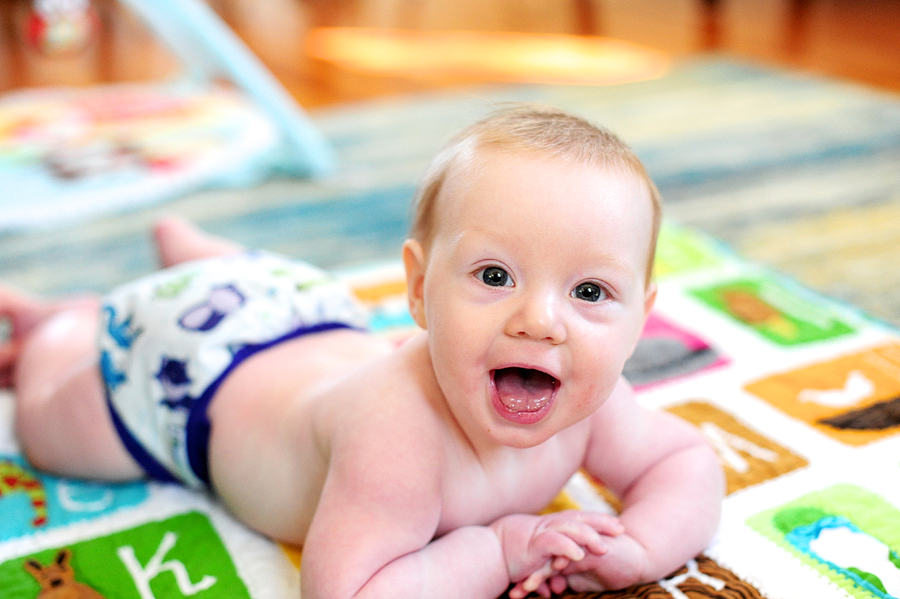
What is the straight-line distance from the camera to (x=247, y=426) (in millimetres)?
696

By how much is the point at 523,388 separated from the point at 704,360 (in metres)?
0.46

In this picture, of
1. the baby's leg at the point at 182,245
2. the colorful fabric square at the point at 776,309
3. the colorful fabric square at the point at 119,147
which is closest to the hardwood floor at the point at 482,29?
the colorful fabric square at the point at 119,147

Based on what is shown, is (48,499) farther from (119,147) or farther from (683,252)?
(119,147)

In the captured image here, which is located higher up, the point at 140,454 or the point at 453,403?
the point at 453,403

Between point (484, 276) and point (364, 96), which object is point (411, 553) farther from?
point (364, 96)

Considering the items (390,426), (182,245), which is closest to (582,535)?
(390,426)

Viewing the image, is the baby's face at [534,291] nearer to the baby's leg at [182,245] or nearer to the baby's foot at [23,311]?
the baby's leg at [182,245]

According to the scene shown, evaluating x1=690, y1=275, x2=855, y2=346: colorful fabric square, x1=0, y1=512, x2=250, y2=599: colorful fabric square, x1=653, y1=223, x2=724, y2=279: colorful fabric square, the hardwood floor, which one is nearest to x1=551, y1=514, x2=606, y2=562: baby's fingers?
x1=0, y1=512, x2=250, y2=599: colorful fabric square

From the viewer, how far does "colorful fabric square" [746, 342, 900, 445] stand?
0.79 m

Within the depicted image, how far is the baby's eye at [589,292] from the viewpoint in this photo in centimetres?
52

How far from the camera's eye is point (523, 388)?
20.9 inches

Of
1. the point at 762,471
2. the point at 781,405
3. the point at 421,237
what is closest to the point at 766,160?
the point at 781,405

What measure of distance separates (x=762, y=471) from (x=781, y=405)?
0.12m

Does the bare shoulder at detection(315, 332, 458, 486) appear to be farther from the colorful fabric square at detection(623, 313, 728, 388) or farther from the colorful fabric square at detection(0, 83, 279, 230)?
the colorful fabric square at detection(0, 83, 279, 230)
